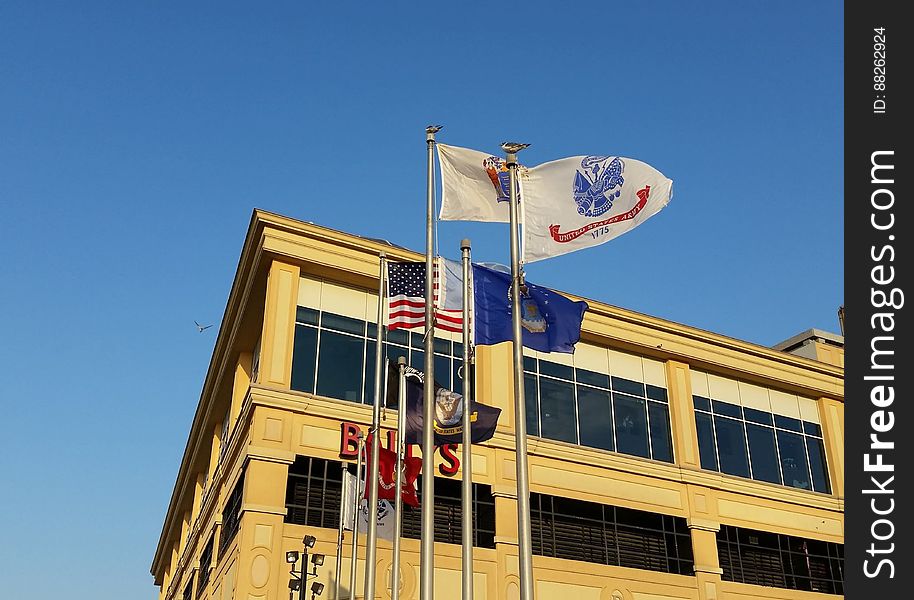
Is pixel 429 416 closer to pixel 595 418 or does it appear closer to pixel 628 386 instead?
pixel 595 418

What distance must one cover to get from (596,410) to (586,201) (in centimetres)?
1991

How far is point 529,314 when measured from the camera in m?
16.4

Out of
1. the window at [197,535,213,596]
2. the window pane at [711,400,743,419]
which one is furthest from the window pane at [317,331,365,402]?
the window pane at [711,400,743,419]

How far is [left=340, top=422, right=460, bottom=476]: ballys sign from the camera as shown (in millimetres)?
27938

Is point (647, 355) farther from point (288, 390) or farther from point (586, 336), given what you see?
point (288, 390)

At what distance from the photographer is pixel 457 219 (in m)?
16.9

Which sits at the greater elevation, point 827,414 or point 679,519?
point 827,414

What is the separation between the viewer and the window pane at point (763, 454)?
123ft

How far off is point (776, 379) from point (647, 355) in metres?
7.12

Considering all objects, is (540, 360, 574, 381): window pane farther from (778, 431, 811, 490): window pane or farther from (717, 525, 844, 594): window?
(778, 431, 811, 490): window pane

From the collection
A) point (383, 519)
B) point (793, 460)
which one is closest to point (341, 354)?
point (383, 519)

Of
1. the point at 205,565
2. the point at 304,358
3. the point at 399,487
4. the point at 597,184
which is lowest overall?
the point at 399,487
